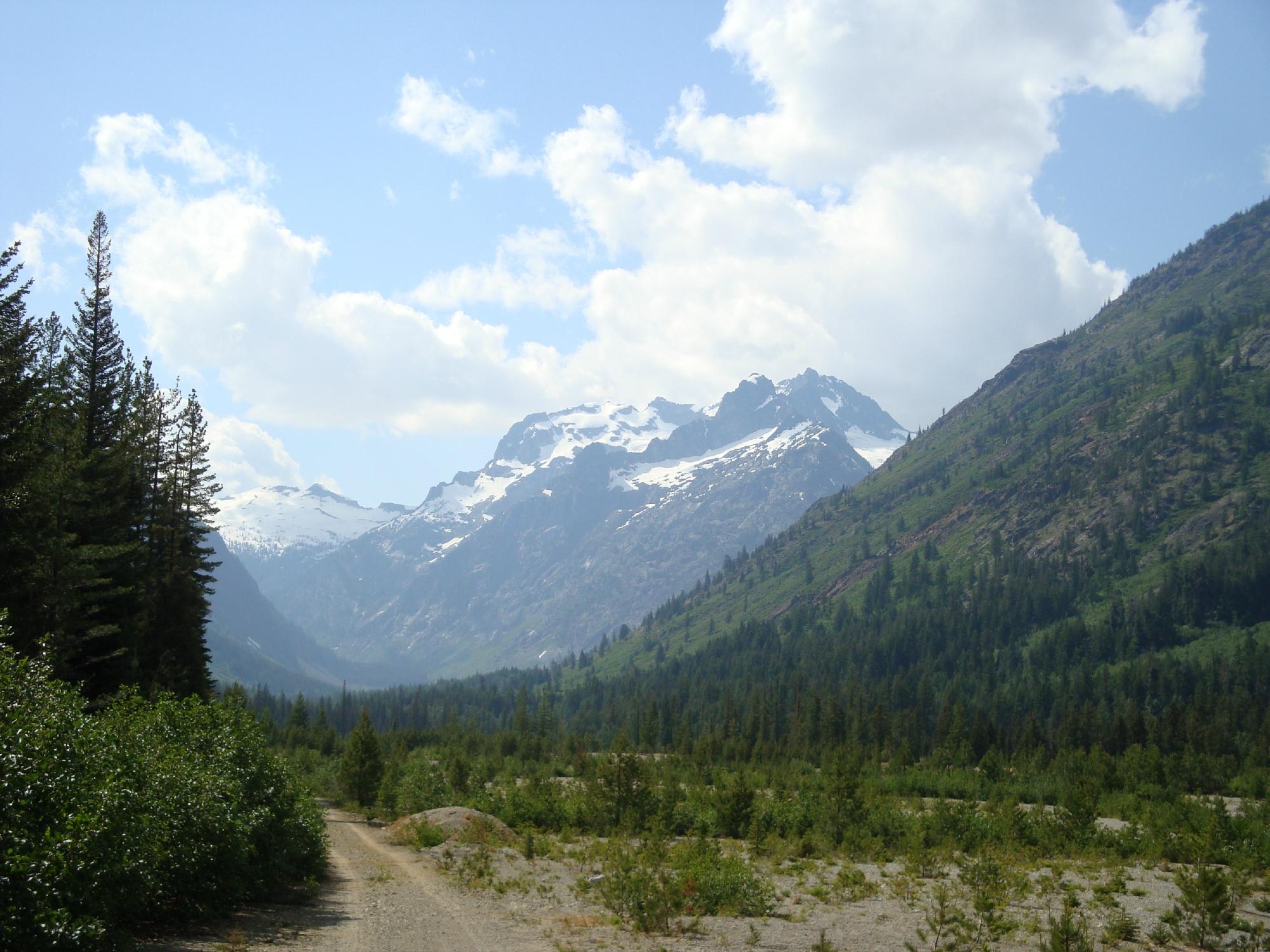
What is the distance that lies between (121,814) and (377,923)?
13237 millimetres

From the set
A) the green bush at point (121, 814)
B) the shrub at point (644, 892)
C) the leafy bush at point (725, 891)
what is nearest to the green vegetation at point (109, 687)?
the green bush at point (121, 814)

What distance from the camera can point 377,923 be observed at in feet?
95.2

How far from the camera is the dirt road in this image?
24047mm

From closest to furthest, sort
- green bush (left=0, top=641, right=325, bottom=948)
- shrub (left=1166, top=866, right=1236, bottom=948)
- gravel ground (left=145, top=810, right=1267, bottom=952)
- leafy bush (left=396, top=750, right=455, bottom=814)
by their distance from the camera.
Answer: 1. green bush (left=0, top=641, right=325, bottom=948)
2. gravel ground (left=145, top=810, right=1267, bottom=952)
3. shrub (left=1166, top=866, right=1236, bottom=948)
4. leafy bush (left=396, top=750, right=455, bottom=814)

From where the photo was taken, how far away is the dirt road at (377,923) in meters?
24.0

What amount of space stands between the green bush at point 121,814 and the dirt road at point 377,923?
1.38m

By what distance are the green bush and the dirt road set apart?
1.38 m

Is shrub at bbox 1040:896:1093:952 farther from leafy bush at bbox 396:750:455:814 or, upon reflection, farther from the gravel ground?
leafy bush at bbox 396:750:455:814

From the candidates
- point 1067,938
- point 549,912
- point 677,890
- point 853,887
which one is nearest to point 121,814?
point 677,890

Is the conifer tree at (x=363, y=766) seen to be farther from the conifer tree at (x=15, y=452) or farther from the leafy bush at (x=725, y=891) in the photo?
the leafy bush at (x=725, y=891)

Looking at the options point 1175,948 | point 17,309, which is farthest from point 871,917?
point 17,309

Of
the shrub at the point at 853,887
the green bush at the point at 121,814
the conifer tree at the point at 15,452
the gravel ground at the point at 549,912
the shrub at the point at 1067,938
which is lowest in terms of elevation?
the shrub at the point at 853,887

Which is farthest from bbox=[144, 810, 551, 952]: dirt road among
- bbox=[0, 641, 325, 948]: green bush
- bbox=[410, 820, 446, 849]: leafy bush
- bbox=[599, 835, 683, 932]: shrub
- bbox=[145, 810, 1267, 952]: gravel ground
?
bbox=[410, 820, 446, 849]: leafy bush

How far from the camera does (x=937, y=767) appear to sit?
115000mm
